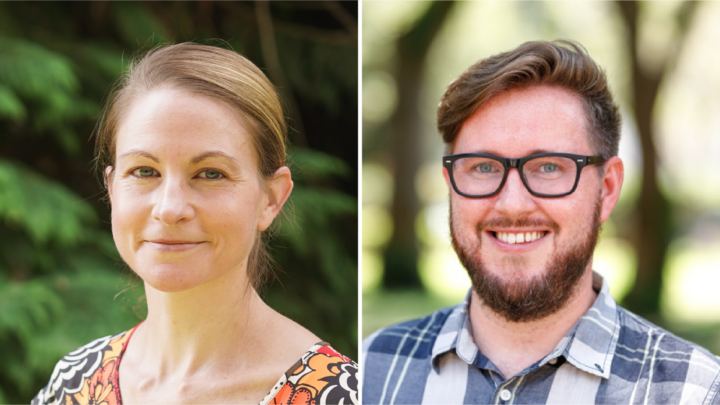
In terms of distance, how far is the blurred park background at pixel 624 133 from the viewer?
302 inches

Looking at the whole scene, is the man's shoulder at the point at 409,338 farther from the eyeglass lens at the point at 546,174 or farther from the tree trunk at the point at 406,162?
the tree trunk at the point at 406,162

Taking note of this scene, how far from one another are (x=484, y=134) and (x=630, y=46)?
6549 millimetres

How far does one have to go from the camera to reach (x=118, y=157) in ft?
6.23

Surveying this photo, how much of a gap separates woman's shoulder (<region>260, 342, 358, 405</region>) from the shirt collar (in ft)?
1.72

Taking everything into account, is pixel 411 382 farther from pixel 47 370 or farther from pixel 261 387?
pixel 47 370

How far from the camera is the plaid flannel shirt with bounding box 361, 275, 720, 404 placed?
2.00 m

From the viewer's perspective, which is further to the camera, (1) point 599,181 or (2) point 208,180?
(1) point 599,181

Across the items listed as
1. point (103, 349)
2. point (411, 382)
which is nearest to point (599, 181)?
point (411, 382)

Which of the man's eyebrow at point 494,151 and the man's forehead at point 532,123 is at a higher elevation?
the man's forehead at point 532,123

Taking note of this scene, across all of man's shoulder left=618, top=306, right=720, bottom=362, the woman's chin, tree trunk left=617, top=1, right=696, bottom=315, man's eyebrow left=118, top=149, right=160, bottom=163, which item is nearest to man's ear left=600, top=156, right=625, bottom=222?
man's shoulder left=618, top=306, right=720, bottom=362

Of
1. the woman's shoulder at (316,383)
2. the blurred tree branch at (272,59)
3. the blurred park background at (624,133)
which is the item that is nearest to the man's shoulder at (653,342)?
the woman's shoulder at (316,383)

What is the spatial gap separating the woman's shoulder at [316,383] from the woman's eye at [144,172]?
0.73 meters

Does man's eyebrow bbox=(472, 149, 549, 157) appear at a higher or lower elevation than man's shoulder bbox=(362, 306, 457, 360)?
higher

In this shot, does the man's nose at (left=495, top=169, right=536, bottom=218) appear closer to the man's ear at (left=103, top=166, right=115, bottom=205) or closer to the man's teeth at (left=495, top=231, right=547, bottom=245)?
the man's teeth at (left=495, top=231, right=547, bottom=245)
